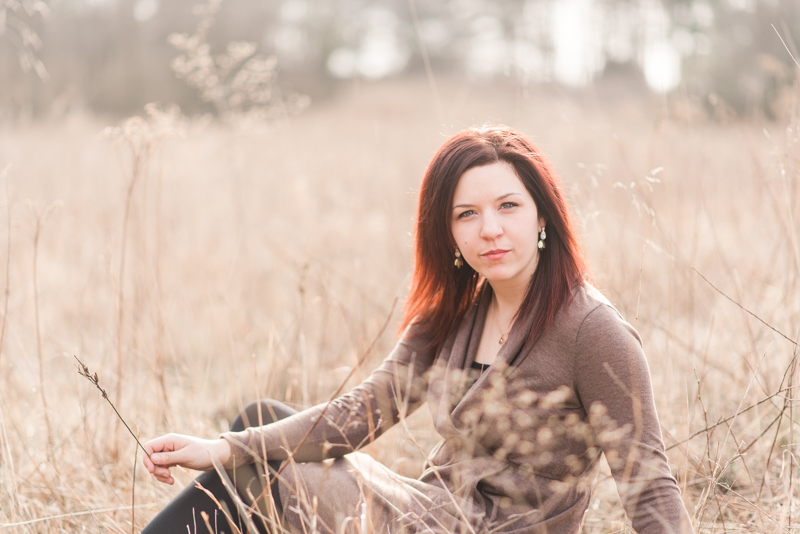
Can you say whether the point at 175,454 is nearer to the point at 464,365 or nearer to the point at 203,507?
the point at 203,507

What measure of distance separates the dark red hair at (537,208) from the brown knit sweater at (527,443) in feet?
0.15

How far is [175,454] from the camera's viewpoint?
1.38 metres

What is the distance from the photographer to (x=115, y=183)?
5008mm

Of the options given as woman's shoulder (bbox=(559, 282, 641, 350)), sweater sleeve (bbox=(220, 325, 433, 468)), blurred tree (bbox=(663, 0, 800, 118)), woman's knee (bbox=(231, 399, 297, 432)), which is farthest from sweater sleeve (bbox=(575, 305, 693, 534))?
blurred tree (bbox=(663, 0, 800, 118))

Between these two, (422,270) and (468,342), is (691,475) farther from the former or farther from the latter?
(422,270)

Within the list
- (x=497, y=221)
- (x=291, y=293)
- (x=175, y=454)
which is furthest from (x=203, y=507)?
(x=291, y=293)

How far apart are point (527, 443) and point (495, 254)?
414 mm

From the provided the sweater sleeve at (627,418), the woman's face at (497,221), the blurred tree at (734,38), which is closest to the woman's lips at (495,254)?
the woman's face at (497,221)

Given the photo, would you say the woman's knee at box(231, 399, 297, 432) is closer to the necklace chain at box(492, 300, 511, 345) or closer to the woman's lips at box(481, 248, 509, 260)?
the necklace chain at box(492, 300, 511, 345)

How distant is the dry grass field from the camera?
5.84ft

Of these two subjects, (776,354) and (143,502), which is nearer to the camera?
(143,502)

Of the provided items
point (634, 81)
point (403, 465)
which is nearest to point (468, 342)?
point (403, 465)

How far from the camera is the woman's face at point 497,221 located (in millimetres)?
1333

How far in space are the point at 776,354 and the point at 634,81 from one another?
51.7 feet
